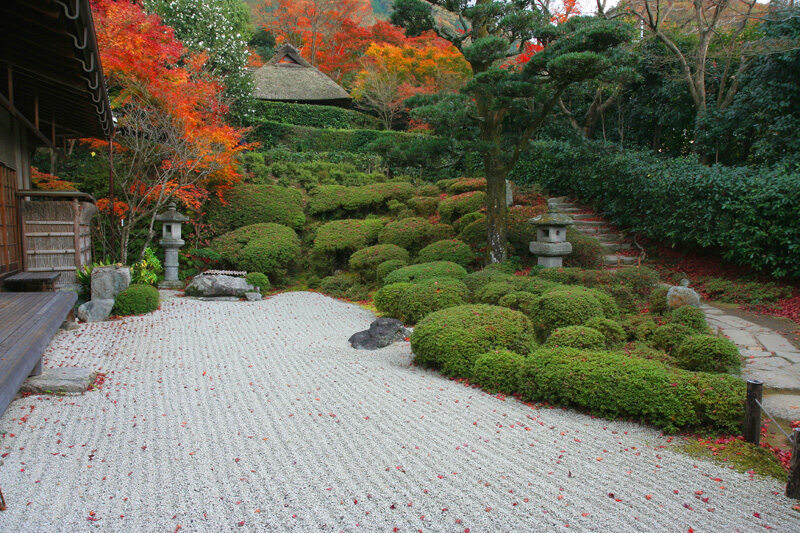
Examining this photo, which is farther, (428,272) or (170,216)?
(170,216)

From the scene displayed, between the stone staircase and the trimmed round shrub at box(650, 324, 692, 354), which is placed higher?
the stone staircase

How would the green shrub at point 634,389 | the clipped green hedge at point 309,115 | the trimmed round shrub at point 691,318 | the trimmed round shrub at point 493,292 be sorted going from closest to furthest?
the green shrub at point 634,389 < the trimmed round shrub at point 691,318 < the trimmed round shrub at point 493,292 < the clipped green hedge at point 309,115

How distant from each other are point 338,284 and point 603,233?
20.6 ft

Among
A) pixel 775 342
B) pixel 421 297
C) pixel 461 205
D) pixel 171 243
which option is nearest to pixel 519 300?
pixel 421 297

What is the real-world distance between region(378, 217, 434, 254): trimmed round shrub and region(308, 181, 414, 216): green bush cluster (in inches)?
101

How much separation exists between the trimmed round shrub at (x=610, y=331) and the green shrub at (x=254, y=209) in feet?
31.9

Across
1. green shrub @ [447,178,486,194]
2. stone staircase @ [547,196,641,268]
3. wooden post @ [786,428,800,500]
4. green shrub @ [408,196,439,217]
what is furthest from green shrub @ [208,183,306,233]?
wooden post @ [786,428,800,500]

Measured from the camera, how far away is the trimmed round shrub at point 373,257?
35.1 ft

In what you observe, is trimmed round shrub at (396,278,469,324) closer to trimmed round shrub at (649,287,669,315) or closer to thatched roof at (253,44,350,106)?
trimmed round shrub at (649,287,669,315)

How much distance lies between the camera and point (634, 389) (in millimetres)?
4031

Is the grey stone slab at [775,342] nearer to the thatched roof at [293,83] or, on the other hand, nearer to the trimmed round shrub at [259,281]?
the trimmed round shrub at [259,281]

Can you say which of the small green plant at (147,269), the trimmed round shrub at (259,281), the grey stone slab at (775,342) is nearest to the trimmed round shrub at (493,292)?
the grey stone slab at (775,342)

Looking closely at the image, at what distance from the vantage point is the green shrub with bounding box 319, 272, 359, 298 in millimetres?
11170

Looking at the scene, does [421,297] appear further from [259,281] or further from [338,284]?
[259,281]
